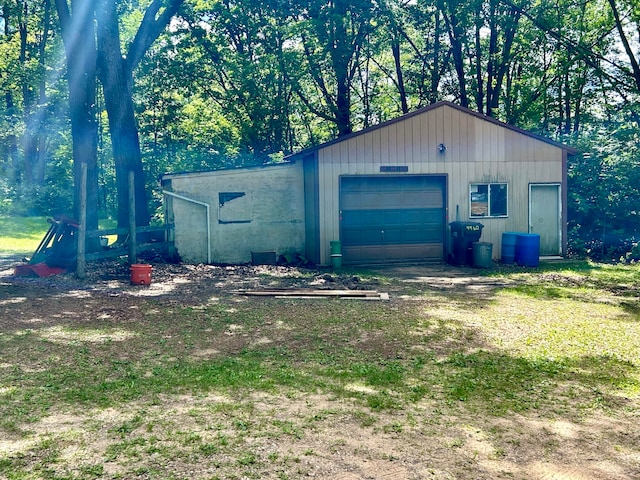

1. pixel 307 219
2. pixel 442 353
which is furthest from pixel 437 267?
pixel 442 353

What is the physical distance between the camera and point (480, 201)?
1472 cm

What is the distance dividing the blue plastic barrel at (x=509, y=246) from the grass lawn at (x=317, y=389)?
545 centimetres

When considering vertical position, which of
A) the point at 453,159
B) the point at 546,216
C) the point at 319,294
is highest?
the point at 453,159

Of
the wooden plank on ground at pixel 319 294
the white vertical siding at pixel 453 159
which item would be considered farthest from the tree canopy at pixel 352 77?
the wooden plank on ground at pixel 319 294

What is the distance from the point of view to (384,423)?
408cm

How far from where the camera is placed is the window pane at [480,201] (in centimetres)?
1468

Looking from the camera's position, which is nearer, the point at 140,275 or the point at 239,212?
the point at 140,275

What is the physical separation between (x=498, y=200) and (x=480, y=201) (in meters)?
0.46

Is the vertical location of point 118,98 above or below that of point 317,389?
above

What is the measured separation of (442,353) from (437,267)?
7919 mm

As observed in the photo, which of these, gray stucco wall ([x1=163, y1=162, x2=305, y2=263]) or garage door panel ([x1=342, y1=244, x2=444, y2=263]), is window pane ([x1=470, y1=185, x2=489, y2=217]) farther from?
gray stucco wall ([x1=163, y1=162, x2=305, y2=263])

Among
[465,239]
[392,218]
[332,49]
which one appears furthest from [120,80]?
[332,49]

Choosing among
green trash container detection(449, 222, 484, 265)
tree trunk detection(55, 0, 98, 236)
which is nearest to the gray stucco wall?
tree trunk detection(55, 0, 98, 236)

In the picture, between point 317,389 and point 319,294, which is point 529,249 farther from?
point 317,389
